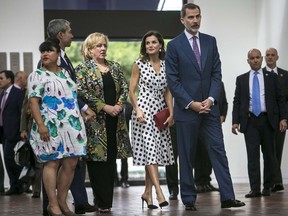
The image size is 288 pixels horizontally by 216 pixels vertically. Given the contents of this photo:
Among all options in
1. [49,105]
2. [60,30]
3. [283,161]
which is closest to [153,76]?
[60,30]

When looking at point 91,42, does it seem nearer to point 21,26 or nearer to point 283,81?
point 283,81

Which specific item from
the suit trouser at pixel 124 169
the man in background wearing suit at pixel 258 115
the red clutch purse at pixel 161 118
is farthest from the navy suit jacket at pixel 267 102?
the suit trouser at pixel 124 169

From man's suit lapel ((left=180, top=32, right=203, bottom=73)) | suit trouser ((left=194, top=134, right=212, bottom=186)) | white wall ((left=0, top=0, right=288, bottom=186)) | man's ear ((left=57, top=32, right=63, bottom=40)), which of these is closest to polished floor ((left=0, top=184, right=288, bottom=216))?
suit trouser ((left=194, top=134, right=212, bottom=186))

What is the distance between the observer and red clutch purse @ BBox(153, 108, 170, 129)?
8825 mm

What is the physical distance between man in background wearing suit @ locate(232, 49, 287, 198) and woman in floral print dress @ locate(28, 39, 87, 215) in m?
3.49

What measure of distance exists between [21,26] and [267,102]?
5.82 m

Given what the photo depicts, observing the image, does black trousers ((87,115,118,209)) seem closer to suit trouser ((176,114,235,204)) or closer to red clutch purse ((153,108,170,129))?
red clutch purse ((153,108,170,129))

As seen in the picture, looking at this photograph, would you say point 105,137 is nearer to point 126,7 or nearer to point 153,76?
point 153,76

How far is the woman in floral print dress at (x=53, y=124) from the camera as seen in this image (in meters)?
7.30

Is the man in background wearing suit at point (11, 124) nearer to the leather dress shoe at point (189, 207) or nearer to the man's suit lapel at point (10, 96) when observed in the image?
the man's suit lapel at point (10, 96)

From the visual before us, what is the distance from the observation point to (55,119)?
734cm

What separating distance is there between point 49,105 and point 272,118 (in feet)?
12.9

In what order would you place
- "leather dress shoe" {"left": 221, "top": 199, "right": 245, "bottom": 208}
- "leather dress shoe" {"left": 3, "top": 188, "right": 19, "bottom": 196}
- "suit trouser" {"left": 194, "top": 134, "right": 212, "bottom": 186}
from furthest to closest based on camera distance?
"leather dress shoe" {"left": 3, "top": 188, "right": 19, "bottom": 196} → "suit trouser" {"left": 194, "top": 134, "right": 212, "bottom": 186} → "leather dress shoe" {"left": 221, "top": 199, "right": 245, "bottom": 208}

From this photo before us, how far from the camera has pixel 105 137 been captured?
8.48 metres
